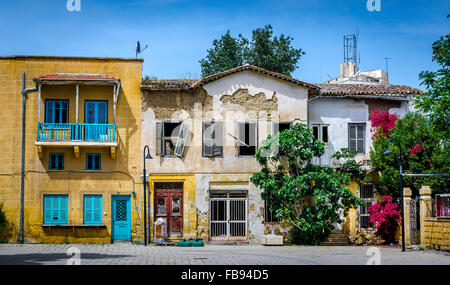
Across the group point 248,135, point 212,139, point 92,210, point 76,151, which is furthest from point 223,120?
point 92,210

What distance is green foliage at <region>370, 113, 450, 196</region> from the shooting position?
26234 millimetres

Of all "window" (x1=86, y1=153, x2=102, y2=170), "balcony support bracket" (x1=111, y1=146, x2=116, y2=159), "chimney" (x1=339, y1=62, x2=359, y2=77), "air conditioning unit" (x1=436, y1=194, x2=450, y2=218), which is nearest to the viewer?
"air conditioning unit" (x1=436, y1=194, x2=450, y2=218)

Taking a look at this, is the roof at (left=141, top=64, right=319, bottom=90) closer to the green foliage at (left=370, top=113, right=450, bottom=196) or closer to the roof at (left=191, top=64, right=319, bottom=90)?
the roof at (left=191, top=64, right=319, bottom=90)

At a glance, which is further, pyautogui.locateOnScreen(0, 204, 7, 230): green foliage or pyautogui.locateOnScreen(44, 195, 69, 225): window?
pyautogui.locateOnScreen(44, 195, 69, 225): window

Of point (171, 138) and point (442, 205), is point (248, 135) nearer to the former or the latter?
point (171, 138)

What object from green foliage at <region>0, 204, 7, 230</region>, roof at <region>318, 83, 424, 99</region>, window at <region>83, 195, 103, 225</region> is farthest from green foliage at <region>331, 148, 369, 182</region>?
green foliage at <region>0, 204, 7, 230</region>

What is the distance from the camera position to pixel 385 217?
1085 inches

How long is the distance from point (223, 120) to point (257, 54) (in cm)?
1542

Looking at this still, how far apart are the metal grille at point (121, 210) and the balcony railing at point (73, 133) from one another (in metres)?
2.72

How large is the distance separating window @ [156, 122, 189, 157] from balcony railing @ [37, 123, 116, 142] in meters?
1.96

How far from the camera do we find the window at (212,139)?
2770 cm

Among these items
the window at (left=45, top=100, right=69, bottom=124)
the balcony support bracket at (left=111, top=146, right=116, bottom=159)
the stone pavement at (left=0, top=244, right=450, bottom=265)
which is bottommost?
the stone pavement at (left=0, top=244, right=450, bottom=265)

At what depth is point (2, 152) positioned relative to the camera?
27.1 metres
